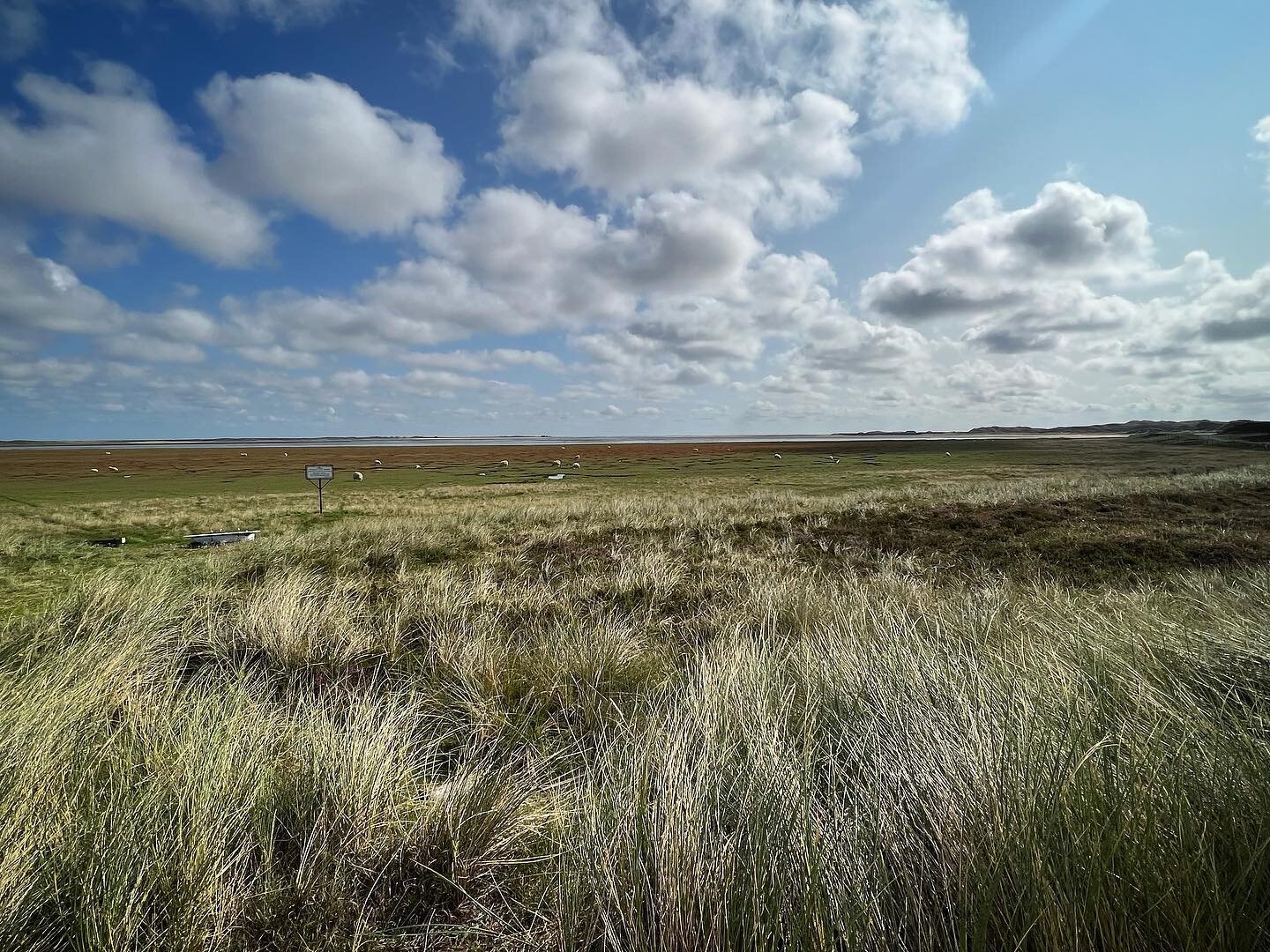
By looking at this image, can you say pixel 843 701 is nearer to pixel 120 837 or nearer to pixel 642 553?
pixel 120 837

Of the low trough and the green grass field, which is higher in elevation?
the green grass field

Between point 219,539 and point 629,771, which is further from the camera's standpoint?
point 219,539

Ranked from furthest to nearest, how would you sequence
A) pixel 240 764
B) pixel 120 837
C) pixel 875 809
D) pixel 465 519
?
pixel 465 519
pixel 240 764
pixel 875 809
pixel 120 837

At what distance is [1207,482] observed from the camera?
2089cm

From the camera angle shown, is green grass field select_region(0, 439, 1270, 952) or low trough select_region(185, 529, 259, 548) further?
low trough select_region(185, 529, 259, 548)

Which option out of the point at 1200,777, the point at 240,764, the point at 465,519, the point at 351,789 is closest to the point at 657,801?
the point at 351,789

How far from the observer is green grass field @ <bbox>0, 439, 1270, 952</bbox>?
175cm

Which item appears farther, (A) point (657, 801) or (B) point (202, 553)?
(B) point (202, 553)

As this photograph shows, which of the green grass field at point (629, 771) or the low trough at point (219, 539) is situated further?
the low trough at point (219, 539)

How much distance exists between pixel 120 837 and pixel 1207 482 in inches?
1217

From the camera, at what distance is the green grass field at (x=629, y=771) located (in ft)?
5.73

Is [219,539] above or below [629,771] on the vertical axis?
below

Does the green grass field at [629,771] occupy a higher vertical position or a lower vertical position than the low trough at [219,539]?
higher

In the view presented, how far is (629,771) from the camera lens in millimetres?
2684
